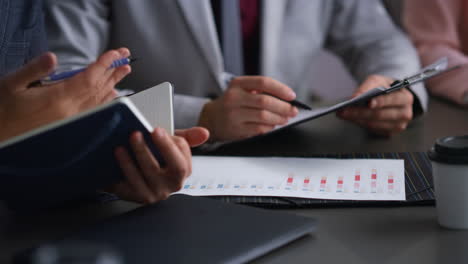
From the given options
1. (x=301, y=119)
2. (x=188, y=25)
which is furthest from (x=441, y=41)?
(x=301, y=119)

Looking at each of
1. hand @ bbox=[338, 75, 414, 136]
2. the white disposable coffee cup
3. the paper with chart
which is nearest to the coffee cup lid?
the white disposable coffee cup

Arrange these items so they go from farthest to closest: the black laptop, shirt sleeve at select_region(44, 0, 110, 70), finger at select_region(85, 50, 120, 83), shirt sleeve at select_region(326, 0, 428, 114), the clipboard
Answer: shirt sleeve at select_region(326, 0, 428, 114) → shirt sleeve at select_region(44, 0, 110, 70) → the clipboard → finger at select_region(85, 50, 120, 83) → the black laptop

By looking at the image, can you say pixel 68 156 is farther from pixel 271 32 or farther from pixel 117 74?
pixel 271 32

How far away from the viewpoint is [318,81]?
9.17 ft

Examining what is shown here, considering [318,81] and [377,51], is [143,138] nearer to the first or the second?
[377,51]

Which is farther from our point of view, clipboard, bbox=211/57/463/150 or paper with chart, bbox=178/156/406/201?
clipboard, bbox=211/57/463/150

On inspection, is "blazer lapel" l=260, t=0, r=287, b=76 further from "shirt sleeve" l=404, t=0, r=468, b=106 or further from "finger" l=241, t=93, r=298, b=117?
"finger" l=241, t=93, r=298, b=117

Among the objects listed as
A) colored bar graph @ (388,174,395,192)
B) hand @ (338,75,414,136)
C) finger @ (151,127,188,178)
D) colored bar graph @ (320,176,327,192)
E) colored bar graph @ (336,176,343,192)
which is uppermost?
finger @ (151,127,188,178)

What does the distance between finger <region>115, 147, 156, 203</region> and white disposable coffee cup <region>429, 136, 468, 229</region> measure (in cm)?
31

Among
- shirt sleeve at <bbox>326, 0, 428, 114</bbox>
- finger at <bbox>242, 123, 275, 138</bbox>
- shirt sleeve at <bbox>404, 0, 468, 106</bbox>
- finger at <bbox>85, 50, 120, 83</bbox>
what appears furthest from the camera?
shirt sleeve at <bbox>404, 0, 468, 106</bbox>

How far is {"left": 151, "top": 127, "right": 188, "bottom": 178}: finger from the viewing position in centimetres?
60

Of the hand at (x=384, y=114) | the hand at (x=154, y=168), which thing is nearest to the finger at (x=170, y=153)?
the hand at (x=154, y=168)

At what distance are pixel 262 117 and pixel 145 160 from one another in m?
0.41

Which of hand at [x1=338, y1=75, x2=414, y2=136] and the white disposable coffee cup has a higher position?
the white disposable coffee cup
